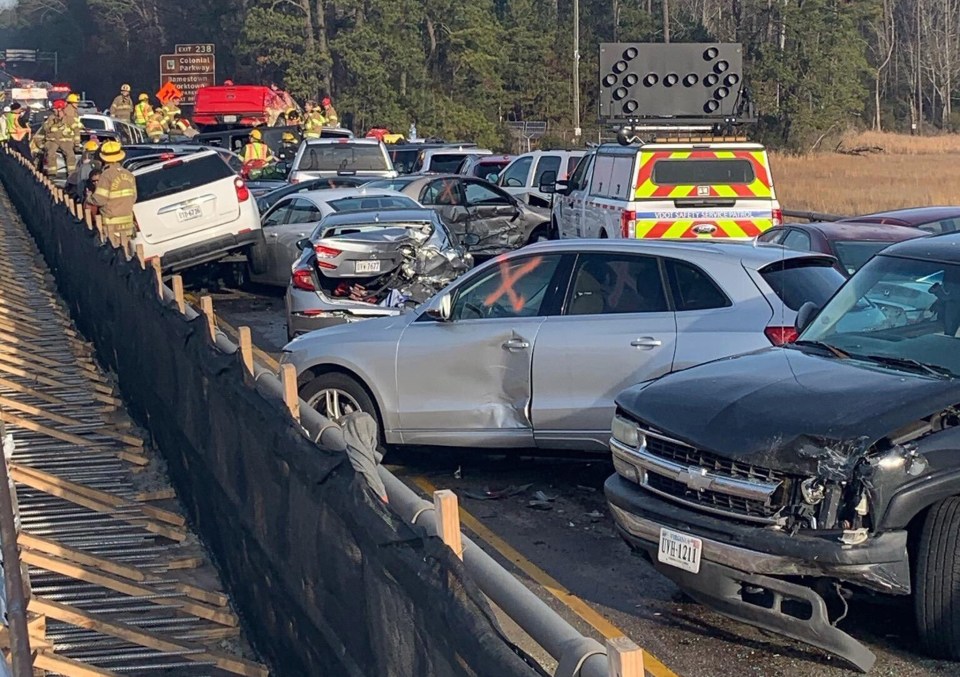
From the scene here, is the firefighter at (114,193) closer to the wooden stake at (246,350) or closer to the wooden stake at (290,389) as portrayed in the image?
the wooden stake at (246,350)

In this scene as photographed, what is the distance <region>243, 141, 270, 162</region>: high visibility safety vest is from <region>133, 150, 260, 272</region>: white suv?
1127 cm

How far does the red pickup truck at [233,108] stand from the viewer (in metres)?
41.2

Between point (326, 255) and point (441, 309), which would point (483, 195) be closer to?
point (326, 255)

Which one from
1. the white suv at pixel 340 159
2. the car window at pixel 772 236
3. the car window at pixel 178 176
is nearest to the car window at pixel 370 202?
the car window at pixel 178 176

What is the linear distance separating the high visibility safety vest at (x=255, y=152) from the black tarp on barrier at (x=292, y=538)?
797 inches

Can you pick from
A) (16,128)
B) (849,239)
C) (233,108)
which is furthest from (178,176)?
(233,108)

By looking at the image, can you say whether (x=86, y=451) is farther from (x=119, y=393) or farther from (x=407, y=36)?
(x=407, y=36)

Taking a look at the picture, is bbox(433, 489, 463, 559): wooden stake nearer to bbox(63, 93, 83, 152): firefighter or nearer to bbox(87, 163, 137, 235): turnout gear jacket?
bbox(87, 163, 137, 235): turnout gear jacket

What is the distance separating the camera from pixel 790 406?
236 inches

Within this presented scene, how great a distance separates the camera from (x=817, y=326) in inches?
285

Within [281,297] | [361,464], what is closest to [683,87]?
[281,297]

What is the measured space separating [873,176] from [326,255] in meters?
37.6

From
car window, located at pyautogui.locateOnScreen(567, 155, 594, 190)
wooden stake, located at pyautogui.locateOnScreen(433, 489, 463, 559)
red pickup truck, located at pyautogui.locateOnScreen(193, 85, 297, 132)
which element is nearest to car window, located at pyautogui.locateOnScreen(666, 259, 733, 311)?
wooden stake, located at pyautogui.locateOnScreen(433, 489, 463, 559)

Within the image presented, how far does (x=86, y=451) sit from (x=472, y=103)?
207ft
